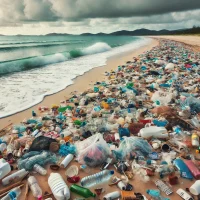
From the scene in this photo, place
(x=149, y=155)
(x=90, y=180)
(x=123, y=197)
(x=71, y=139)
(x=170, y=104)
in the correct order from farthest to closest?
(x=170, y=104) → (x=71, y=139) → (x=149, y=155) → (x=90, y=180) → (x=123, y=197)

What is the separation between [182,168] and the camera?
3197 mm

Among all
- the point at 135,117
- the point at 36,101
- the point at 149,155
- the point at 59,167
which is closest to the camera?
the point at 59,167

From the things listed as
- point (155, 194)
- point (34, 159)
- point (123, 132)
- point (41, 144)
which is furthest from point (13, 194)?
point (123, 132)

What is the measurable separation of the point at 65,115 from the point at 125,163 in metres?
2.34

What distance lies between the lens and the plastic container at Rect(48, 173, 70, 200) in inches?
105

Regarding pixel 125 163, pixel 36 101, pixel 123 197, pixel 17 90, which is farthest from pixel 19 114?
pixel 123 197

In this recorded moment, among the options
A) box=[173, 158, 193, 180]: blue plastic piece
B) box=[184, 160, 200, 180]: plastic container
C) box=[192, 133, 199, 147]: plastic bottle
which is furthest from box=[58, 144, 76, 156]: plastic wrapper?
box=[192, 133, 199, 147]: plastic bottle

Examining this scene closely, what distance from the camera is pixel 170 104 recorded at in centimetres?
589

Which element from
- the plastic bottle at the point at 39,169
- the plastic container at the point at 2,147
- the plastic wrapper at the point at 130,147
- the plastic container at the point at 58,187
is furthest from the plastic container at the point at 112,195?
the plastic container at the point at 2,147

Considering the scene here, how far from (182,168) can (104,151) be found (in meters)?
1.18

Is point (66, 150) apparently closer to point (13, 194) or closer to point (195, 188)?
point (13, 194)

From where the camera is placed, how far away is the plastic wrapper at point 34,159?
3.26 metres

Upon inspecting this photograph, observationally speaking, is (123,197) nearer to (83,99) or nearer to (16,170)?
(16,170)

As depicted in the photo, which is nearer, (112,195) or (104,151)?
(112,195)
